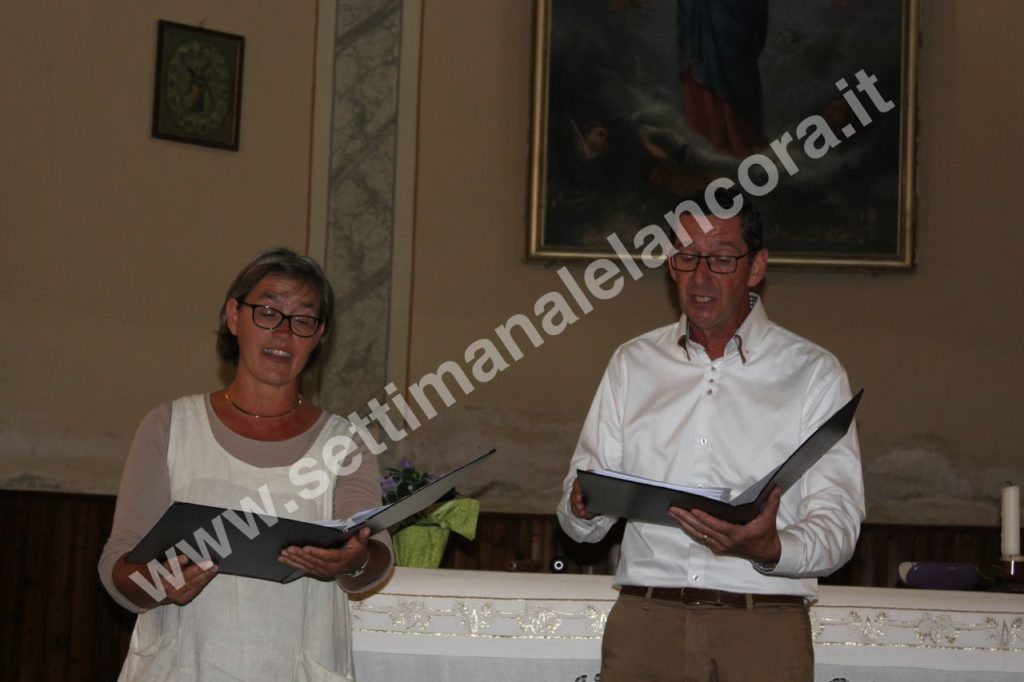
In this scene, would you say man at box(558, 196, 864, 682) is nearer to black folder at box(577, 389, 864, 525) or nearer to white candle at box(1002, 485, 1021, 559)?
black folder at box(577, 389, 864, 525)

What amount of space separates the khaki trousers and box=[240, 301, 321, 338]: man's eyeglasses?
100 cm

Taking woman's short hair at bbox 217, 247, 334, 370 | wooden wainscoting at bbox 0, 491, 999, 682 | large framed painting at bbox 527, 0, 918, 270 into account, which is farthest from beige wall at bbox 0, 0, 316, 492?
woman's short hair at bbox 217, 247, 334, 370

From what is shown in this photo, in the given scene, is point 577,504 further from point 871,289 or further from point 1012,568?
point 871,289

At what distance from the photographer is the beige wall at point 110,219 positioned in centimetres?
574

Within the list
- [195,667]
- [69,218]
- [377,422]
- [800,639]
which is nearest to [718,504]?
[800,639]

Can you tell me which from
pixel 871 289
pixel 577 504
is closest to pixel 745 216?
pixel 577 504

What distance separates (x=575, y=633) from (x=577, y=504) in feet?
2.04

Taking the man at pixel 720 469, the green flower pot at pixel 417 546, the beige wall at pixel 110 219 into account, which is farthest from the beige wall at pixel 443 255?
the man at pixel 720 469

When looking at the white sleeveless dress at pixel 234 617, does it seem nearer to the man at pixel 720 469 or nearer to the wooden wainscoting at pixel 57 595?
the man at pixel 720 469

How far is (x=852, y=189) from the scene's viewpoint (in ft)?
20.6

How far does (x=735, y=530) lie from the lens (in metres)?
2.47

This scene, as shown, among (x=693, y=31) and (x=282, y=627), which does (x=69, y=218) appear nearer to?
(x=693, y=31)

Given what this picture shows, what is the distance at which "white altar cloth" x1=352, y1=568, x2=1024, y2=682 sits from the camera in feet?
10.5

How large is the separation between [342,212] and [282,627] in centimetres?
374
